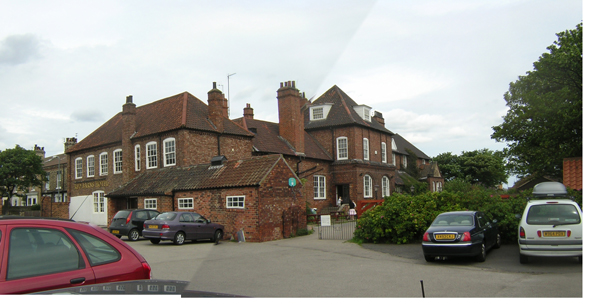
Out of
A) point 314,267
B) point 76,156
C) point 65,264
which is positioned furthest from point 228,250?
point 76,156

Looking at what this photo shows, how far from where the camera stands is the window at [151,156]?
1170 inches

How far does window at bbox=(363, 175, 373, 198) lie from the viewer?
38.3 metres

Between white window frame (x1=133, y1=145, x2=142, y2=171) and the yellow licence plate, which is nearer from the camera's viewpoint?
the yellow licence plate

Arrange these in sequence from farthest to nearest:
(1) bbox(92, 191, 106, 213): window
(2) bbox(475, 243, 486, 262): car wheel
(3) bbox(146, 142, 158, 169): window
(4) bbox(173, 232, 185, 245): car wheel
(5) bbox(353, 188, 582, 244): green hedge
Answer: (1) bbox(92, 191, 106, 213): window
(3) bbox(146, 142, 158, 169): window
(4) bbox(173, 232, 185, 245): car wheel
(5) bbox(353, 188, 582, 244): green hedge
(2) bbox(475, 243, 486, 262): car wheel

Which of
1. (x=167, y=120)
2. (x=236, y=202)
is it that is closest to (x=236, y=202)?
(x=236, y=202)

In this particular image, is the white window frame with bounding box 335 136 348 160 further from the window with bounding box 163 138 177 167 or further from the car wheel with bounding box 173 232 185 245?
the car wheel with bounding box 173 232 185 245

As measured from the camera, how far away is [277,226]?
2045 centimetres

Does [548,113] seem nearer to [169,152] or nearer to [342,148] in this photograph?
[342,148]

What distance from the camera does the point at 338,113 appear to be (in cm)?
3941

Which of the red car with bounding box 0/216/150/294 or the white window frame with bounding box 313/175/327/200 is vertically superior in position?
the red car with bounding box 0/216/150/294

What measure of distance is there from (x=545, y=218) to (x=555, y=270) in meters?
1.27

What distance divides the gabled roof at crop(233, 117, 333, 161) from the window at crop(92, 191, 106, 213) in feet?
38.5

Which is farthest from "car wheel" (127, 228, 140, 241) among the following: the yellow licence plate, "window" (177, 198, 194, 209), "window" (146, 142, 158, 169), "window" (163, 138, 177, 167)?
the yellow licence plate

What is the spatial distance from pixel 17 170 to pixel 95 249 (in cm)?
5120
